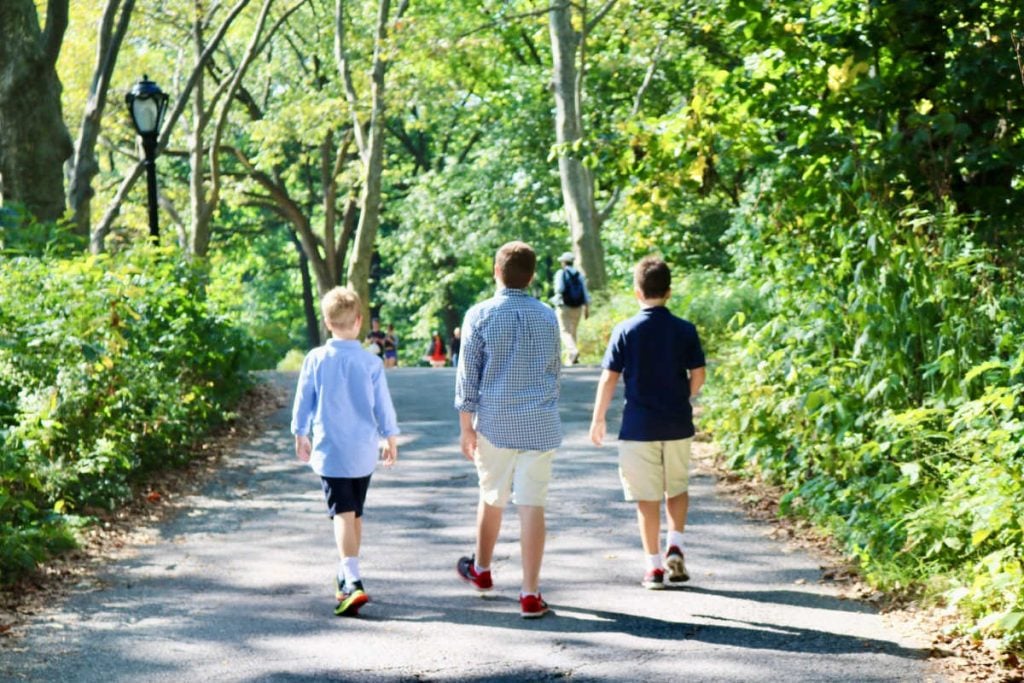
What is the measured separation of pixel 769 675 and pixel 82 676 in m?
3.00

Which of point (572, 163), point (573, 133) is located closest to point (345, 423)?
point (573, 133)

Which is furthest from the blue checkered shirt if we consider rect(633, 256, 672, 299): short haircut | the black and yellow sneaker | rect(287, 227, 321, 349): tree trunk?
rect(287, 227, 321, 349): tree trunk

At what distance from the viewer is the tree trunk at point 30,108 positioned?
14.0 m

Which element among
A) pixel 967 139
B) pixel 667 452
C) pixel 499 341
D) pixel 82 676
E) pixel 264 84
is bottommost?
pixel 82 676

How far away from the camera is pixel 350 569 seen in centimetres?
698

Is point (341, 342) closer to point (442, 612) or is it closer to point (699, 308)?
point (442, 612)

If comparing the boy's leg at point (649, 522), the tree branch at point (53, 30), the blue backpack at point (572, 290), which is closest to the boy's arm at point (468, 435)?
the boy's leg at point (649, 522)

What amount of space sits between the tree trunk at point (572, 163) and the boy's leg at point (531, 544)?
18.8m

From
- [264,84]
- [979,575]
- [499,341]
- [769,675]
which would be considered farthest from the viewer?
[264,84]

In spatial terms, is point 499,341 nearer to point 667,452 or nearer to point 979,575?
point 667,452

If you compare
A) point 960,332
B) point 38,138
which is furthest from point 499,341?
point 38,138

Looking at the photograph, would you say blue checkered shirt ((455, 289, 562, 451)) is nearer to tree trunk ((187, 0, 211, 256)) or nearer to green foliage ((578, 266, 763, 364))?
green foliage ((578, 266, 763, 364))

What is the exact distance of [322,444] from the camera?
6.98 metres

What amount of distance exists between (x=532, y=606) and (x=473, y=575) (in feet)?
2.39
